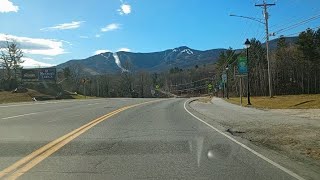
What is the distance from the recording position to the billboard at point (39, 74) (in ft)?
346

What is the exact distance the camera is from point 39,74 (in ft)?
348

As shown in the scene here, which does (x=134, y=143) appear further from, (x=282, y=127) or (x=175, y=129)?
(x=282, y=127)

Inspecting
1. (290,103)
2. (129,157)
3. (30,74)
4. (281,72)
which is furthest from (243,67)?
(281,72)

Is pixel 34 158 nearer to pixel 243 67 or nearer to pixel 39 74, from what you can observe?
pixel 243 67

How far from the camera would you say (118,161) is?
10367 millimetres

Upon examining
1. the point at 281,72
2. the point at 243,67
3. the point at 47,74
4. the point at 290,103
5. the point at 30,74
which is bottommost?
the point at 290,103

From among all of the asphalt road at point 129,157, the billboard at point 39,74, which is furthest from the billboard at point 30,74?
the asphalt road at point 129,157

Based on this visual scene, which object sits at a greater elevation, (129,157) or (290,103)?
(290,103)

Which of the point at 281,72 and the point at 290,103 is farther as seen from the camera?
the point at 281,72

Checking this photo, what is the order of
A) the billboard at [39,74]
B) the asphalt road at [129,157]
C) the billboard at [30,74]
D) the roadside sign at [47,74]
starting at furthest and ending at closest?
the billboard at [30,74], the billboard at [39,74], the roadside sign at [47,74], the asphalt road at [129,157]

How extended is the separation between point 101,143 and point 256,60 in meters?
139

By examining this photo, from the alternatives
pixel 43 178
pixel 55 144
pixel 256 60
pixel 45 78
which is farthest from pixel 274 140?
pixel 256 60

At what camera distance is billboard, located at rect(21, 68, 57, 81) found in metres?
106

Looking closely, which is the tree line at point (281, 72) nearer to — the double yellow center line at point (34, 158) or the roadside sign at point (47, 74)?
the roadside sign at point (47, 74)
